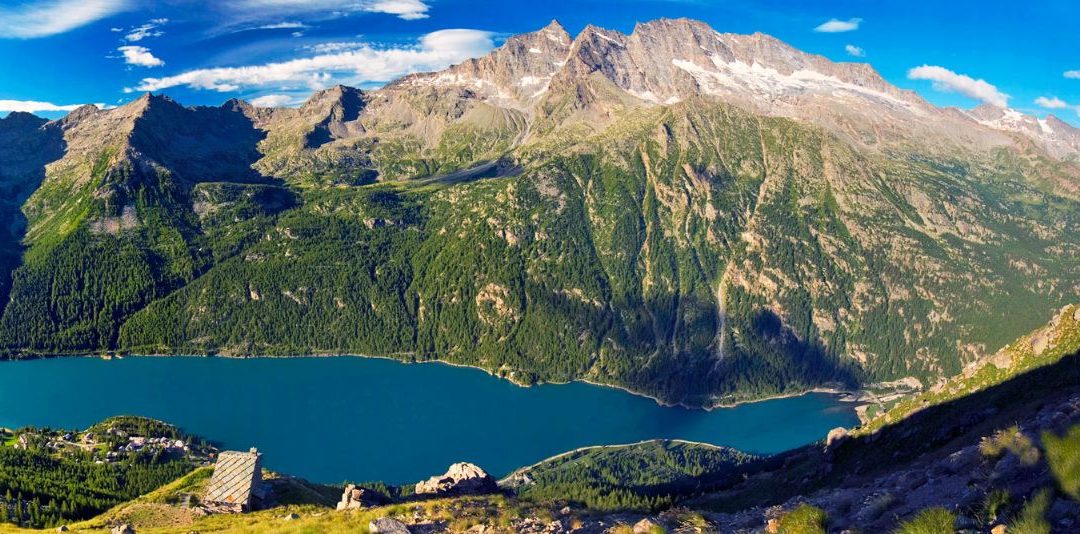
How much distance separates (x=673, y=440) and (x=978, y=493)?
183396 millimetres

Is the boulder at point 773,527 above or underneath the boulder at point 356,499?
above

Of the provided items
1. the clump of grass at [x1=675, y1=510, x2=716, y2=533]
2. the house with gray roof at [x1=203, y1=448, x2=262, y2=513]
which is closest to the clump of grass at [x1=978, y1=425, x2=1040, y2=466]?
the clump of grass at [x1=675, y1=510, x2=716, y2=533]

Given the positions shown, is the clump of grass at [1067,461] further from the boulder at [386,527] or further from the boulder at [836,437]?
the boulder at [836,437]

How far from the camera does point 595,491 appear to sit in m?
127

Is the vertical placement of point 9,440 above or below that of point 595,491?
above

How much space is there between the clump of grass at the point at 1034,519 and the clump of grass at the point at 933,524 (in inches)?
43.9

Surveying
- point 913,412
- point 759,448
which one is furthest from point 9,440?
point 759,448

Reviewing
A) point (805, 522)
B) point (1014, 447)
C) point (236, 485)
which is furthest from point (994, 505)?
point (236, 485)

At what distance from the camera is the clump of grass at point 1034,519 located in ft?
42.5

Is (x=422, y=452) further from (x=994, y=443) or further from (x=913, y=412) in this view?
(x=994, y=443)

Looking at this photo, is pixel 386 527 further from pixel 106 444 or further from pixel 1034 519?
pixel 106 444

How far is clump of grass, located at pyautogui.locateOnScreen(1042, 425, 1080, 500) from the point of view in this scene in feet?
49.9

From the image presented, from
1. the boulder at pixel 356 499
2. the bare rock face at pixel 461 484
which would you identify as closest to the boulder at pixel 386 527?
the boulder at pixel 356 499

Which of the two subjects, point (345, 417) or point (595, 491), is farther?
point (345, 417)
